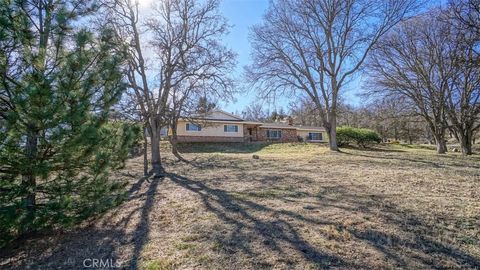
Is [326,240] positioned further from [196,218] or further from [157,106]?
[157,106]

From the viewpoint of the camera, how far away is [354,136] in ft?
74.3

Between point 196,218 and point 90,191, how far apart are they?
1.81 meters

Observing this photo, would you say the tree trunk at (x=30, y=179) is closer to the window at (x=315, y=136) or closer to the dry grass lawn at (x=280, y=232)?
the dry grass lawn at (x=280, y=232)

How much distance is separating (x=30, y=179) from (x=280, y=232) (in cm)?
368

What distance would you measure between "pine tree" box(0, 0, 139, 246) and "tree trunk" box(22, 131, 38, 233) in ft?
0.04

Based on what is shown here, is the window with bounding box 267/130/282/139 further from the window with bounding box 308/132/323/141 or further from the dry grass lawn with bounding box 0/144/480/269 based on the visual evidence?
the dry grass lawn with bounding box 0/144/480/269

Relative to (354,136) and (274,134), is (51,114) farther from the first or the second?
(274,134)

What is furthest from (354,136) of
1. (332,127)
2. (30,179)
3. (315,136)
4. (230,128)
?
(30,179)

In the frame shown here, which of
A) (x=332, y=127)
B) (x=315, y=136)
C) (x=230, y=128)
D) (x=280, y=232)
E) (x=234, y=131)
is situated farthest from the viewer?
(x=315, y=136)

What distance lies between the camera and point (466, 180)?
8250 millimetres

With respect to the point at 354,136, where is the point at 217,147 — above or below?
below

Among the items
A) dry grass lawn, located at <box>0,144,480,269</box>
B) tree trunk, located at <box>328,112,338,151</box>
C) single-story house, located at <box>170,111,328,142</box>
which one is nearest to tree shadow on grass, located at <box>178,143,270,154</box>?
single-story house, located at <box>170,111,328,142</box>

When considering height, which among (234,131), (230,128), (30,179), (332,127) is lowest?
(30,179)

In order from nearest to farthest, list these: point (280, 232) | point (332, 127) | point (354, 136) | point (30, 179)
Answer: point (30, 179), point (280, 232), point (332, 127), point (354, 136)
